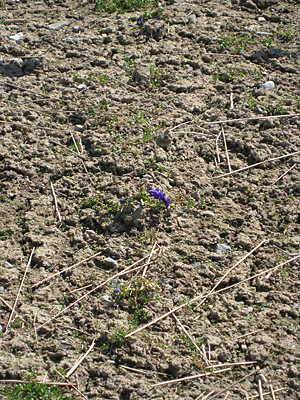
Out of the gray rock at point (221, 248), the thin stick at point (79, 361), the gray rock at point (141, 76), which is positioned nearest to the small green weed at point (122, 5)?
the gray rock at point (141, 76)

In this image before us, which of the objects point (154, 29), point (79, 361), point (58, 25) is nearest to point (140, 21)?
point (154, 29)

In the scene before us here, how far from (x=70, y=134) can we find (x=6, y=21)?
2.58 m

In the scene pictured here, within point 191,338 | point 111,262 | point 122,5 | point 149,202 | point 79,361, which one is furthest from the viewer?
point 122,5

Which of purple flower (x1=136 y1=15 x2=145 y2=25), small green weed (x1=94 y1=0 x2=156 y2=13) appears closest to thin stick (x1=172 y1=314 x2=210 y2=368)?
purple flower (x1=136 y1=15 x2=145 y2=25)

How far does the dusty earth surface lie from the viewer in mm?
2834

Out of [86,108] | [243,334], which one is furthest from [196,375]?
[86,108]

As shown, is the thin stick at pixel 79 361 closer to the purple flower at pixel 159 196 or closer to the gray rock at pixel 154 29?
the purple flower at pixel 159 196

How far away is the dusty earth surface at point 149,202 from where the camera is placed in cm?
283

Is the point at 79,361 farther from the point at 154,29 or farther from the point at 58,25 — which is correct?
the point at 58,25

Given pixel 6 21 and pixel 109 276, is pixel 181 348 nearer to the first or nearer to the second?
pixel 109 276

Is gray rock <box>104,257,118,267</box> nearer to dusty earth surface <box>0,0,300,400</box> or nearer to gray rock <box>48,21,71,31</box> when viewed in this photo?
dusty earth surface <box>0,0,300,400</box>

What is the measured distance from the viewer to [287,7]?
21.0 feet

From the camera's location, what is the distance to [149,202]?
3.60 meters

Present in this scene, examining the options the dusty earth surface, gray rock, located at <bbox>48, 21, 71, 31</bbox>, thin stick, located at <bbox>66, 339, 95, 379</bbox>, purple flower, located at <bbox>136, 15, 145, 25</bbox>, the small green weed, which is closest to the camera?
thin stick, located at <bbox>66, 339, 95, 379</bbox>
